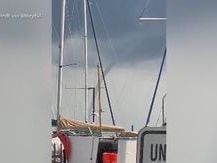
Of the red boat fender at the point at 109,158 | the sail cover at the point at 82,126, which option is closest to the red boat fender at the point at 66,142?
the red boat fender at the point at 109,158

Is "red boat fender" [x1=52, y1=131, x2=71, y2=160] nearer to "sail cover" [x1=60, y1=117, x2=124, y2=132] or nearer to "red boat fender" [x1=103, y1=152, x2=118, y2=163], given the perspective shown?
"red boat fender" [x1=103, y1=152, x2=118, y2=163]

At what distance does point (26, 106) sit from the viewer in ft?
6.34

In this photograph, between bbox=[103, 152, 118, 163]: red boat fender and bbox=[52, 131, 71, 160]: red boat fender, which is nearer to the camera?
bbox=[52, 131, 71, 160]: red boat fender

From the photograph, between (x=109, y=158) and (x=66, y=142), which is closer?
(x=66, y=142)

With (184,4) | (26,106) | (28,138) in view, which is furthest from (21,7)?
(184,4)

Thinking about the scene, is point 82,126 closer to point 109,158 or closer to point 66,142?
point 109,158

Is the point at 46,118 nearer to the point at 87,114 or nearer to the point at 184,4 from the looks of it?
the point at 184,4

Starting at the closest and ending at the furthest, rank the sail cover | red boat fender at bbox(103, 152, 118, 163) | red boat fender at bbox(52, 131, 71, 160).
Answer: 1. red boat fender at bbox(52, 131, 71, 160)
2. red boat fender at bbox(103, 152, 118, 163)
3. the sail cover

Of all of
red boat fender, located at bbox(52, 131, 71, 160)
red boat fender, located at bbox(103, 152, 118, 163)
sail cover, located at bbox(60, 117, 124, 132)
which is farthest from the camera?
sail cover, located at bbox(60, 117, 124, 132)

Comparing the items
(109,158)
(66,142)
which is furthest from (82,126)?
(66,142)

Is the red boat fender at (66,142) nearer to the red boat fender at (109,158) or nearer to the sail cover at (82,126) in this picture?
the red boat fender at (109,158)

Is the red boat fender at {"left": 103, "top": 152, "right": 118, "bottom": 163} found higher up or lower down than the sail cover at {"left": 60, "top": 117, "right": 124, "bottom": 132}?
lower down

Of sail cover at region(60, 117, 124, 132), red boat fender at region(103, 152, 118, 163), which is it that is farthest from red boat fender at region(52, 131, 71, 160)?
sail cover at region(60, 117, 124, 132)

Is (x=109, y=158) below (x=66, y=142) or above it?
below
